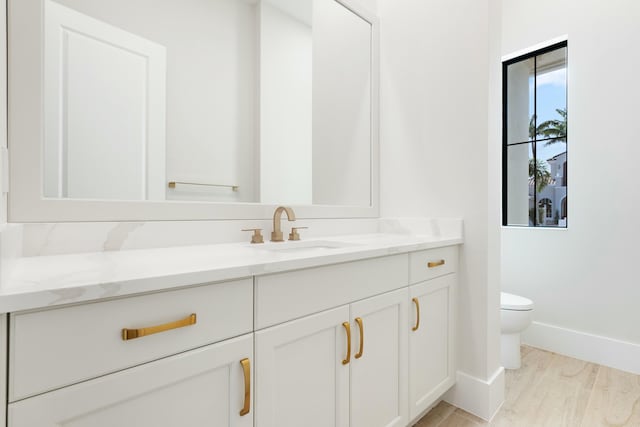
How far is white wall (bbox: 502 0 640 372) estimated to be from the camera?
6.69 feet

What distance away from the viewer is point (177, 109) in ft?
4.15

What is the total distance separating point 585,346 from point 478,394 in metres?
1.11

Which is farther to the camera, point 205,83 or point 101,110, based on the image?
point 205,83

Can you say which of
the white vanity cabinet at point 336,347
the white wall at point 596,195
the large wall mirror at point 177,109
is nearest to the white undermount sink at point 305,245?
the large wall mirror at point 177,109

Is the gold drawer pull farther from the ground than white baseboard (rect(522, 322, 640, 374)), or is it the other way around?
the gold drawer pull

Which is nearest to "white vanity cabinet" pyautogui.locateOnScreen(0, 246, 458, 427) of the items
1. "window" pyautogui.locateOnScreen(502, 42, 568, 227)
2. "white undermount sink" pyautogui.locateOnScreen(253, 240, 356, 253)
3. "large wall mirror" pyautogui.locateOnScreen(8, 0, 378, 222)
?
"white undermount sink" pyautogui.locateOnScreen(253, 240, 356, 253)

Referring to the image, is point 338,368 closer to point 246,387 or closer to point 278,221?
point 246,387

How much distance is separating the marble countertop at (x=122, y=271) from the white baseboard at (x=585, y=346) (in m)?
1.94

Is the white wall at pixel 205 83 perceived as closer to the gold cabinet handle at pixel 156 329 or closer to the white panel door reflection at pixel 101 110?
the white panel door reflection at pixel 101 110

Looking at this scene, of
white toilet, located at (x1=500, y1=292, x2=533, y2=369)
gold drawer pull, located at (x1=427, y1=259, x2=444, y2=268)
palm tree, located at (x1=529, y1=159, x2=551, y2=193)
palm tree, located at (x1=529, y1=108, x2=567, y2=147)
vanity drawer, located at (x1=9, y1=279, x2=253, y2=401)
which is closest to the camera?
vanity drawer, located at (x1=9, y1=279, x2=253, y2=401)

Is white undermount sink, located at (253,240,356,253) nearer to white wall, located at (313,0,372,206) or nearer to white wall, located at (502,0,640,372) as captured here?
white wall, located at (313,0,372,206)

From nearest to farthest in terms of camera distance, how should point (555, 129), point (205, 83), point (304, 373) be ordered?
point (304, 373)
point (205, 83)
point (555, 129)

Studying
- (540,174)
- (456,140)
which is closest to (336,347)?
(456,140)

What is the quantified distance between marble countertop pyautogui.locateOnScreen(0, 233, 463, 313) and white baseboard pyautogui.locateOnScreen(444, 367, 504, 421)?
0.99 m
